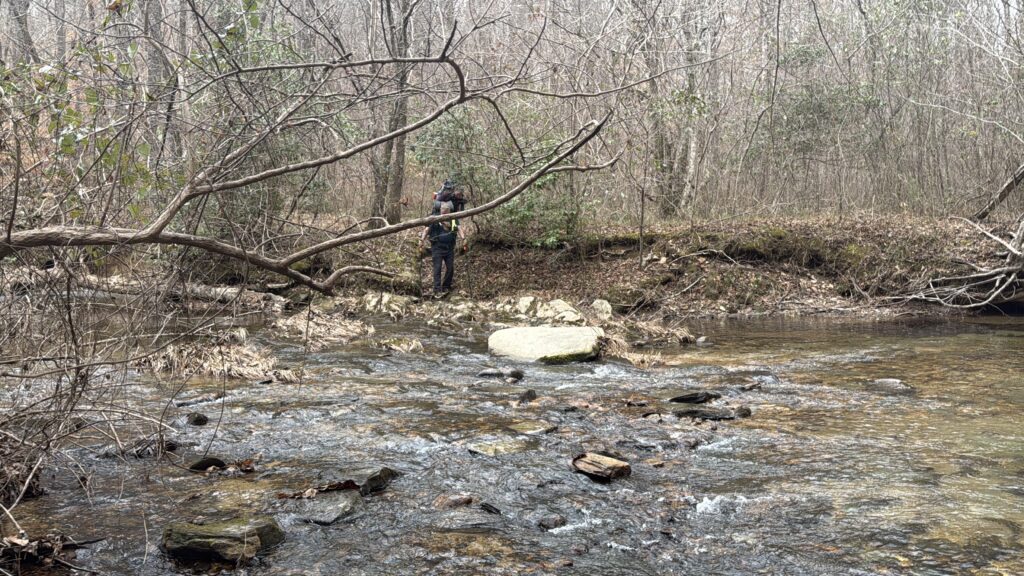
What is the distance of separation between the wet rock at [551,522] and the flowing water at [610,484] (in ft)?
0.11

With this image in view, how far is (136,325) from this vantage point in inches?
165

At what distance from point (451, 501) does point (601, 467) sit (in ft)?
3.48

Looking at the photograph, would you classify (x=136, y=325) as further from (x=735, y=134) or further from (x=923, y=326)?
(x=735, y=134)

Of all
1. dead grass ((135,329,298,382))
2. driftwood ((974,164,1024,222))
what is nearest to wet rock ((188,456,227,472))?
dead grass ((135,329,298,382))

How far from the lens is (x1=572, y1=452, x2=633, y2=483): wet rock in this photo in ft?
16.5

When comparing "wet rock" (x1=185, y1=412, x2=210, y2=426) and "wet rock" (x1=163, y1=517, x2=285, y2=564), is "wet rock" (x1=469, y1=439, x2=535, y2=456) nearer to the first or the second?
"wet rock" (x1=163, y1=517, x2=285, y2=564)

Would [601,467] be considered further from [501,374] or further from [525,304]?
[525,304]

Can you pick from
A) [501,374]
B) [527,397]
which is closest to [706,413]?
[527,397]

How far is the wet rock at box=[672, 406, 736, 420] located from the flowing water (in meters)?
0.16

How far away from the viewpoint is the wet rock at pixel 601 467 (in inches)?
198

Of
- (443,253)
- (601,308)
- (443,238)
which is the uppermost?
(443,238)

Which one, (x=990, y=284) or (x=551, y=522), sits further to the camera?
(x=990, y=284)

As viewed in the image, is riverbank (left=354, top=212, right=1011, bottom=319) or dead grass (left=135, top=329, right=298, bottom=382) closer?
dead grass (left=135, top=329, right=298, bottom=382)

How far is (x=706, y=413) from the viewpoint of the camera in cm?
679
